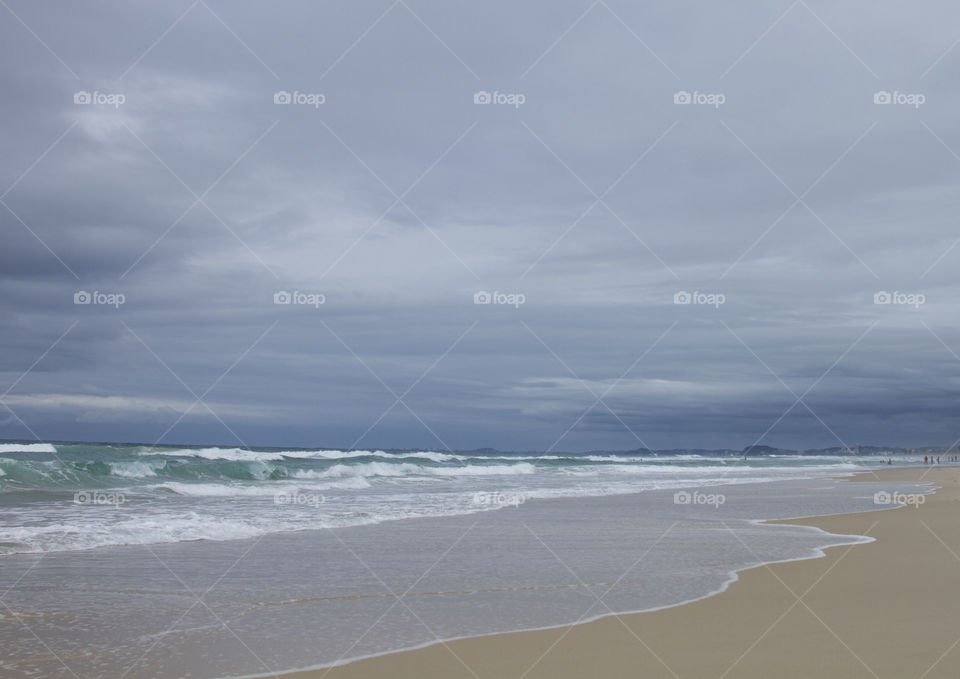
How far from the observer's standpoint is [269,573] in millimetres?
8531

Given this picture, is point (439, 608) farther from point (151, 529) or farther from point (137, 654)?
point (151, 529)

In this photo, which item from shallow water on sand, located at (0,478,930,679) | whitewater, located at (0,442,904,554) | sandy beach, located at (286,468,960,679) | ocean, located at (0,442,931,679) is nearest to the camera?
sandy beach, located at (286,468,960,679)

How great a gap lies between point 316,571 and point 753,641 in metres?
4.67

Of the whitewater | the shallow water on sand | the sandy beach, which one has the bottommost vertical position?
the sandy beach

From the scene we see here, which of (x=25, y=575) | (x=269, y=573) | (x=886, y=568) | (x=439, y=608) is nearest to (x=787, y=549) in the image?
(x=886, y=568)

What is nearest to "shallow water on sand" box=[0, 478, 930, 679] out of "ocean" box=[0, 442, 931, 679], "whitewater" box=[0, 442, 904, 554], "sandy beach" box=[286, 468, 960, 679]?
"ocean" box=[0, 442, 931, 679]

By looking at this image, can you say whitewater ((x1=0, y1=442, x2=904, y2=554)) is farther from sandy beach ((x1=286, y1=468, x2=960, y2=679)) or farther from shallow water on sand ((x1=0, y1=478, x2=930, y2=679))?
sandy beach ((x1=286, y1=468, x2=960, y2=679))

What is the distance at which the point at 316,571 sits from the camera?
8.67 m

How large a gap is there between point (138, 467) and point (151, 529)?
60.7ft

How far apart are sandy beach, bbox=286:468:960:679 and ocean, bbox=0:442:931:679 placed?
0.35m

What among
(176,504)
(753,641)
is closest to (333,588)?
(753,641)

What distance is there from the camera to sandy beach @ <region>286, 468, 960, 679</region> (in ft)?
16.4

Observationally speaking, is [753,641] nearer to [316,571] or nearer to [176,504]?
[316,571]

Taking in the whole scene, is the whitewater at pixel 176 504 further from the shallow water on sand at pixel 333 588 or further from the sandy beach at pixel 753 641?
the sandy beach at pixel 753 641
